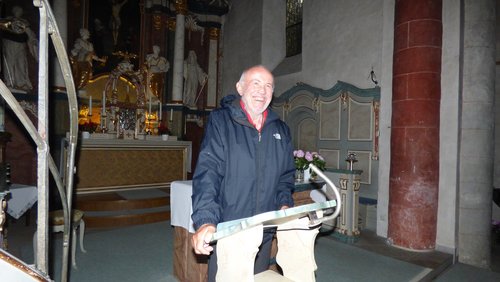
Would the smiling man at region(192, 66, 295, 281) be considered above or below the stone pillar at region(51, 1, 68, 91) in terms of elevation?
below

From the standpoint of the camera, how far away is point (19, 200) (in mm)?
4203

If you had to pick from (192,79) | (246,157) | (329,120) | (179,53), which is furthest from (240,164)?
(192,79)

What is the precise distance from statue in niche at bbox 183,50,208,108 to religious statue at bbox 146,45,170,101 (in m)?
0.75

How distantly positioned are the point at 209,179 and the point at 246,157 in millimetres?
252

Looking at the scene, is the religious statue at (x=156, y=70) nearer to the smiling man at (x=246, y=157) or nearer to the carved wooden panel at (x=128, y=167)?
the carved wooden panel at (x=128, y=167)

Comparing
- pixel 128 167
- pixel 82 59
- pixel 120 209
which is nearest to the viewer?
pixel 120 209

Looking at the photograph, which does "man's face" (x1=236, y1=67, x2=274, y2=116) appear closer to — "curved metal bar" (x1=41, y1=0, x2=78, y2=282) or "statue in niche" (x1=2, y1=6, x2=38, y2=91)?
"curved metal bar" (x1=41, y1=0, x2=78, y2=282)

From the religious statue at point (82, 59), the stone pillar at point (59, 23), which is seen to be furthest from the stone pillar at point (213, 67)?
the stone pillar at point (59, 23)

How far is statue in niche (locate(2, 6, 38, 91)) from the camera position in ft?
21.7

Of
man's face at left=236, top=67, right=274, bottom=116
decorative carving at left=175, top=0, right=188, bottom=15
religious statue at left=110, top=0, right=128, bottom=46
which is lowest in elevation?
man's face at left=236, top=67, right=274, bottom=116

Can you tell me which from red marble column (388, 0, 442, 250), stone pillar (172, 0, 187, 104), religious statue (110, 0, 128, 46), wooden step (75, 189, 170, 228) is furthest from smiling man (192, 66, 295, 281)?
religious statue (110, 0, 128, 46)

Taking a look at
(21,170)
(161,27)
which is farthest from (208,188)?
(161,27)

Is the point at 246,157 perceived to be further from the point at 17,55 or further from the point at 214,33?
the point at 214,33

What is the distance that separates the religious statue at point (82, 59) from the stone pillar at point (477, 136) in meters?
8.14
